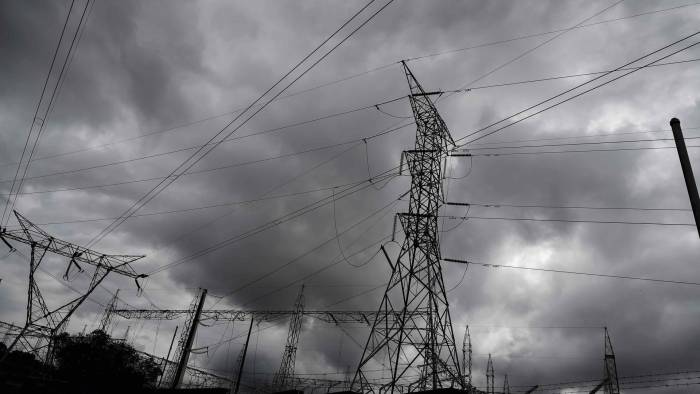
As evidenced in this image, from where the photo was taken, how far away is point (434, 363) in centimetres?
1590

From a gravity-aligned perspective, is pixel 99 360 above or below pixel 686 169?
below

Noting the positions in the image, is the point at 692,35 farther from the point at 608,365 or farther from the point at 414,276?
the point at 608,365

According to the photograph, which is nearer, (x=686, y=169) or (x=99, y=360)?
(x=686, y=169)

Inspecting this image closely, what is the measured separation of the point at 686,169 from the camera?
7.33 metres

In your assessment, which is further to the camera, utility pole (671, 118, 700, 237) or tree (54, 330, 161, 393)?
tree (54, 330, 161, 393)

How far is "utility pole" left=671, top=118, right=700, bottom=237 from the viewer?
21.9 ft

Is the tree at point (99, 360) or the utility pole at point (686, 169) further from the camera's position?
the tree at point (99, 360)

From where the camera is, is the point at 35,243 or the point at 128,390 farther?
the point at 35,243

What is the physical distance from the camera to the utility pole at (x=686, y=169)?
6.67 meters

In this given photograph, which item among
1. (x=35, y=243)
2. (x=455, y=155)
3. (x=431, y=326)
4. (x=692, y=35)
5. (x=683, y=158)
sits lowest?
(x=431, y=326)

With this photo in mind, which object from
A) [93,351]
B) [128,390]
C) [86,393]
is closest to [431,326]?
[128,390]

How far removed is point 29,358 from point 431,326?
5114cm

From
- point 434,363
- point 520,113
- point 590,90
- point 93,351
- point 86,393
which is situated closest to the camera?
point 590,90

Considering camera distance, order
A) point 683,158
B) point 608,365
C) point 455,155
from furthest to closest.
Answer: point 608,365 < point 455,155 < point 683,158
